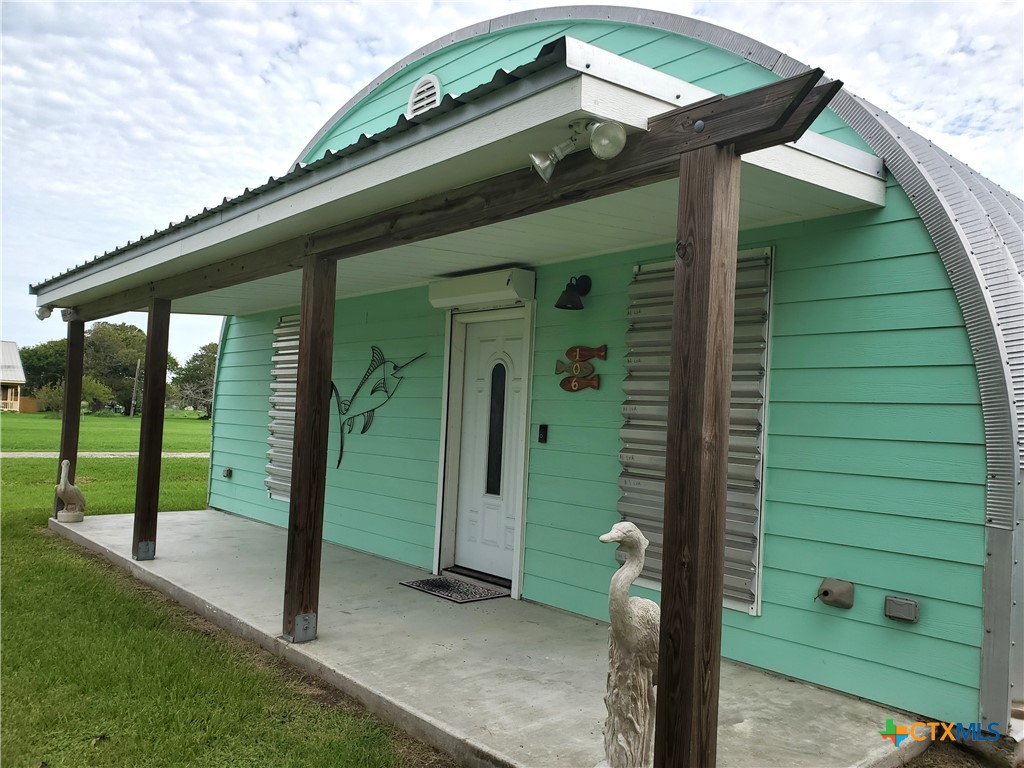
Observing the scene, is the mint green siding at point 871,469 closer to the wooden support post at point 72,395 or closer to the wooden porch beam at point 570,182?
the wooden porch beam at point 570,182

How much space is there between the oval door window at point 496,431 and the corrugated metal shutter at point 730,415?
1.30 m

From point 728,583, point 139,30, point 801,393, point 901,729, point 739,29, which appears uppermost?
point 139,30

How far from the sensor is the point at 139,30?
715 centimetres

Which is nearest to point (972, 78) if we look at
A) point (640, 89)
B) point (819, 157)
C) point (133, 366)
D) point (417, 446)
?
point (819, 157)

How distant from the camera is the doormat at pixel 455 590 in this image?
16.5 feet

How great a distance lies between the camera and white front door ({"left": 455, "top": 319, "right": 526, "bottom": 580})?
17.5ft

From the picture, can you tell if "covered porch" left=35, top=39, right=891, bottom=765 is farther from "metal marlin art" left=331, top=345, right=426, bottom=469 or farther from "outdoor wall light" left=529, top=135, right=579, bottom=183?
"metal marlin art" left=331, top=345, right=426, bottom=469

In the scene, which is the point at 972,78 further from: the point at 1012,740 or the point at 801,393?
the point at 1012,740

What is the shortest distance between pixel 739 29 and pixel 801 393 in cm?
205

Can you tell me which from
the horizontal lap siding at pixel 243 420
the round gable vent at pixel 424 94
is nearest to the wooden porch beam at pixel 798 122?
the round gable vent at pixel 424 94

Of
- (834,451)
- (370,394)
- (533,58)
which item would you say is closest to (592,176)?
(834,451)

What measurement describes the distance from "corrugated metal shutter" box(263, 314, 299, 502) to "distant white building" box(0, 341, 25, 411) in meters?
42.6

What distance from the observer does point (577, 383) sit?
4762 mm

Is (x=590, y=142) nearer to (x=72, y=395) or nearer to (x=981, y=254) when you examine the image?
(x=981, y=254)
